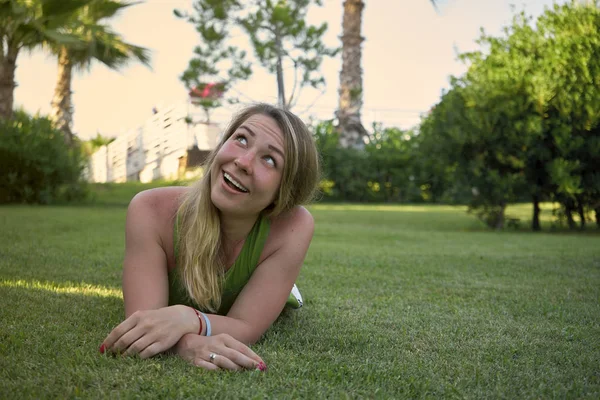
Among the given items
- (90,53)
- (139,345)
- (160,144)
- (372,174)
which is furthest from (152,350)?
(160,144)

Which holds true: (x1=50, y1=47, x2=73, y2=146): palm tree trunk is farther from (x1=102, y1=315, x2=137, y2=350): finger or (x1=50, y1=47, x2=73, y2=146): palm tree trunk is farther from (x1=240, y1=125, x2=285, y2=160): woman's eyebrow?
(x1=102, y1=315, x2=137, y2=350): finger

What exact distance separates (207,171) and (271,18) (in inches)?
580

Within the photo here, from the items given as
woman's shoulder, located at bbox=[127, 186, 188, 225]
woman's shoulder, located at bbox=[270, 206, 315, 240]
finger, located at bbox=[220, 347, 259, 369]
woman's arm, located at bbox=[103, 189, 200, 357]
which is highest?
woman's shoulder, located at bbox=[127, 186, 188, 225]

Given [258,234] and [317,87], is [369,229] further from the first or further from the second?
[317,87]

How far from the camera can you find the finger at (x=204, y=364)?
80.4 inches

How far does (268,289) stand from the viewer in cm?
253

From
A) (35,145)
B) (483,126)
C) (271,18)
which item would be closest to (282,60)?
(271,18)

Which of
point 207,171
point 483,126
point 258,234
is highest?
point 483,126

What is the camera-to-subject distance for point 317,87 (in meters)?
17.6

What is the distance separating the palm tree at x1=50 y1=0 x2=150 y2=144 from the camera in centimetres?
1538

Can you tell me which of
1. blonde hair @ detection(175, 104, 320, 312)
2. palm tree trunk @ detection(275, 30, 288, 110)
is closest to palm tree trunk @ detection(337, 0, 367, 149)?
palm tree trunk @ detection(275, 30, 288, 110)

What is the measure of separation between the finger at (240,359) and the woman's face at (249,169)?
63 cm

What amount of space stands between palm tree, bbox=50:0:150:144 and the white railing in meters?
1.78

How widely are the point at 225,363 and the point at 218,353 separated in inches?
2.5
